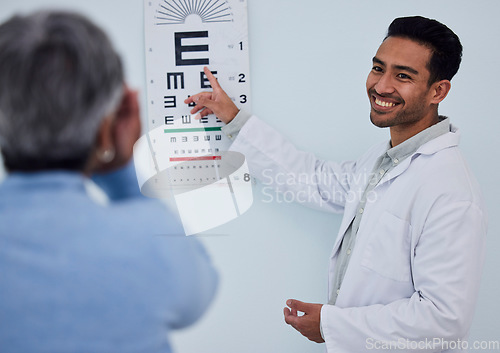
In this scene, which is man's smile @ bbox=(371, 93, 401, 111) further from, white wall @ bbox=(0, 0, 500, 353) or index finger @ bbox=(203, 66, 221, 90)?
index finger @ bbox=(203, 66, 221, 90)

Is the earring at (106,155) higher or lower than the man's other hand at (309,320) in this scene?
higher

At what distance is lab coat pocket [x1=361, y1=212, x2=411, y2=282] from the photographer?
116cm

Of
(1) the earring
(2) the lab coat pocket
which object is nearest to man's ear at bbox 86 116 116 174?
(1) the earring

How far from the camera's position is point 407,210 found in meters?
1.16

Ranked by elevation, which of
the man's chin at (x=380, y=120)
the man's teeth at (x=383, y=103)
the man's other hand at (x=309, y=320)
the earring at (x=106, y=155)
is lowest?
the man's other hand at (x=309, y=320)

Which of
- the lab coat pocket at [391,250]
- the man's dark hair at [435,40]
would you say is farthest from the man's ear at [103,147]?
the man's dark hair at [435,40]

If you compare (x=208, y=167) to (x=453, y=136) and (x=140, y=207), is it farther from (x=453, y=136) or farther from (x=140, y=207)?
(x=140, y=207)

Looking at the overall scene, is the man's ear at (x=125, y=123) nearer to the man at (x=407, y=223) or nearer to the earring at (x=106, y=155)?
the earring at (x=106, y=155)

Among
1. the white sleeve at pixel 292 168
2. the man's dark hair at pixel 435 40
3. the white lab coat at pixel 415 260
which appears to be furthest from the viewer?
the white sleeve at pixel 292 168

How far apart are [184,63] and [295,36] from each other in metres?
0.35

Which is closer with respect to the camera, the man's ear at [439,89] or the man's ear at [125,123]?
the man's ear at [125,123]

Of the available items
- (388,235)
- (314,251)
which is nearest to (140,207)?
(388,235)

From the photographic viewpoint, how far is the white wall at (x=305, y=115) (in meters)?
1.43

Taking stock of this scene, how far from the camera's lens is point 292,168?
4.64 ft
